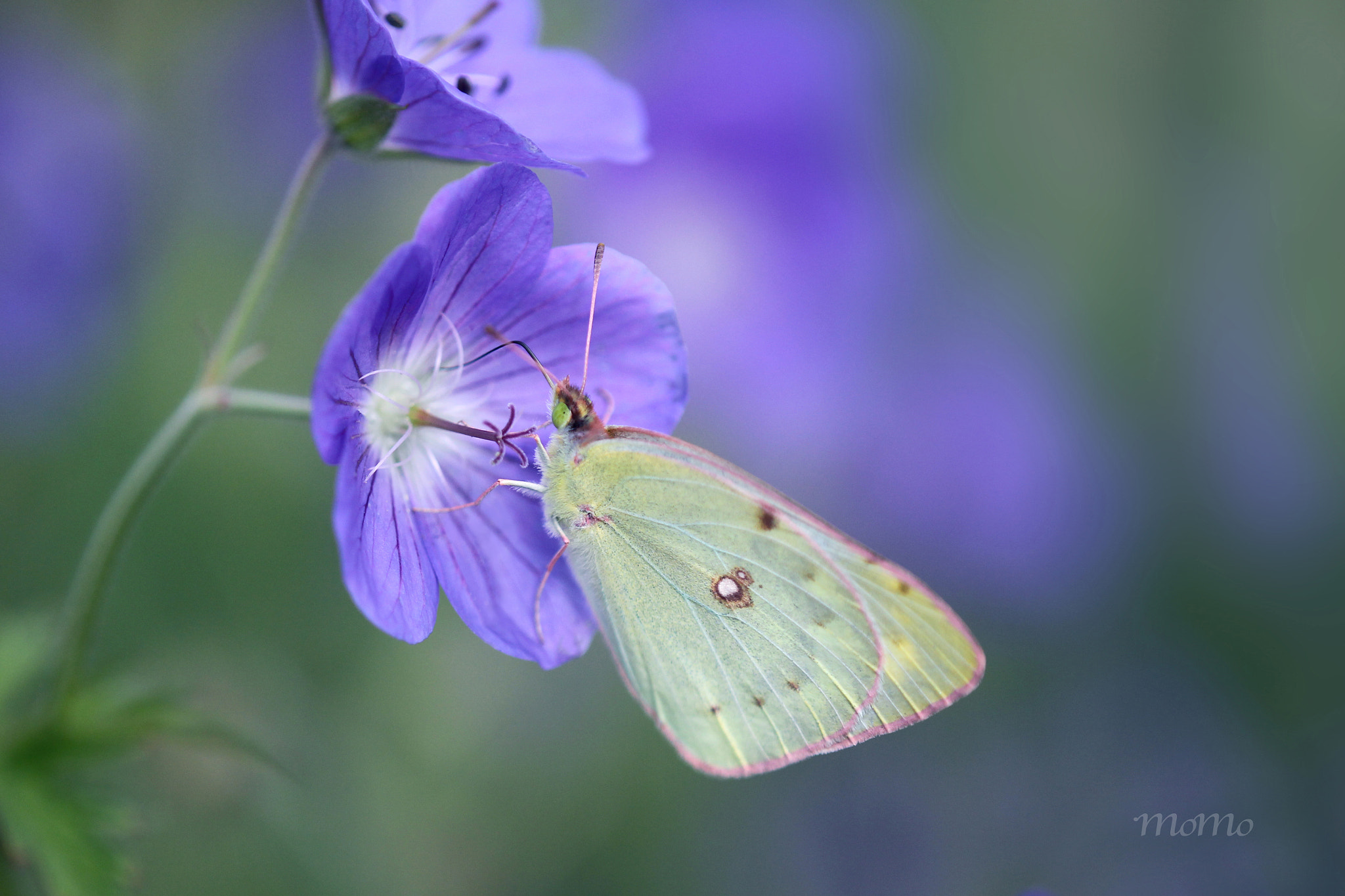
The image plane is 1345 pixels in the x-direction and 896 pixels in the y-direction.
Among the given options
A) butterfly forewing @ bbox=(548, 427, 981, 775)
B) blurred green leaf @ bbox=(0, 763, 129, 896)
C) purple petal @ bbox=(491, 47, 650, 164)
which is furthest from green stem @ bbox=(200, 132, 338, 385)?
blurred green leaf @ bbox=(0, 763, 129, 896)

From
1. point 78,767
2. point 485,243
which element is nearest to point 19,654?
point 78,767

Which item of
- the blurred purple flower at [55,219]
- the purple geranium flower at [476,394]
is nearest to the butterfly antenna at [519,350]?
the purple geranium flower at [476,394]

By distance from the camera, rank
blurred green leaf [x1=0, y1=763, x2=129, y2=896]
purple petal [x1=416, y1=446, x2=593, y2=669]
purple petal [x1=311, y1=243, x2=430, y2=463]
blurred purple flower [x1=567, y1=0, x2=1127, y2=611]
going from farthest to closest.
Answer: blurred purple flower [x1=567, y1=0, x2=1127, y2=611]
purple petal [x1=416, y1=446, x2=593, y2=669]
blurred green leaf [x1=0, y1=763, x2=129, y2=896]
purple petal [x1=311, y1=243, x2=430, y2=463]

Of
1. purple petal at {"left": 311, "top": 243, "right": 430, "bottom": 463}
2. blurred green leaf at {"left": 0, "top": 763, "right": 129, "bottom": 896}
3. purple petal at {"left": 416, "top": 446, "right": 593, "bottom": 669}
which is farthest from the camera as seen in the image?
purple petal at {"left": 416, "top": 446, "right": 593, "bottom": 669}

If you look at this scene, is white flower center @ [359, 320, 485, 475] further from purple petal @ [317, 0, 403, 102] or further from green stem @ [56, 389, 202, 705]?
purple petal @ [317, 0, 403, 102]

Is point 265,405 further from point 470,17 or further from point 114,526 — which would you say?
point 470,17
